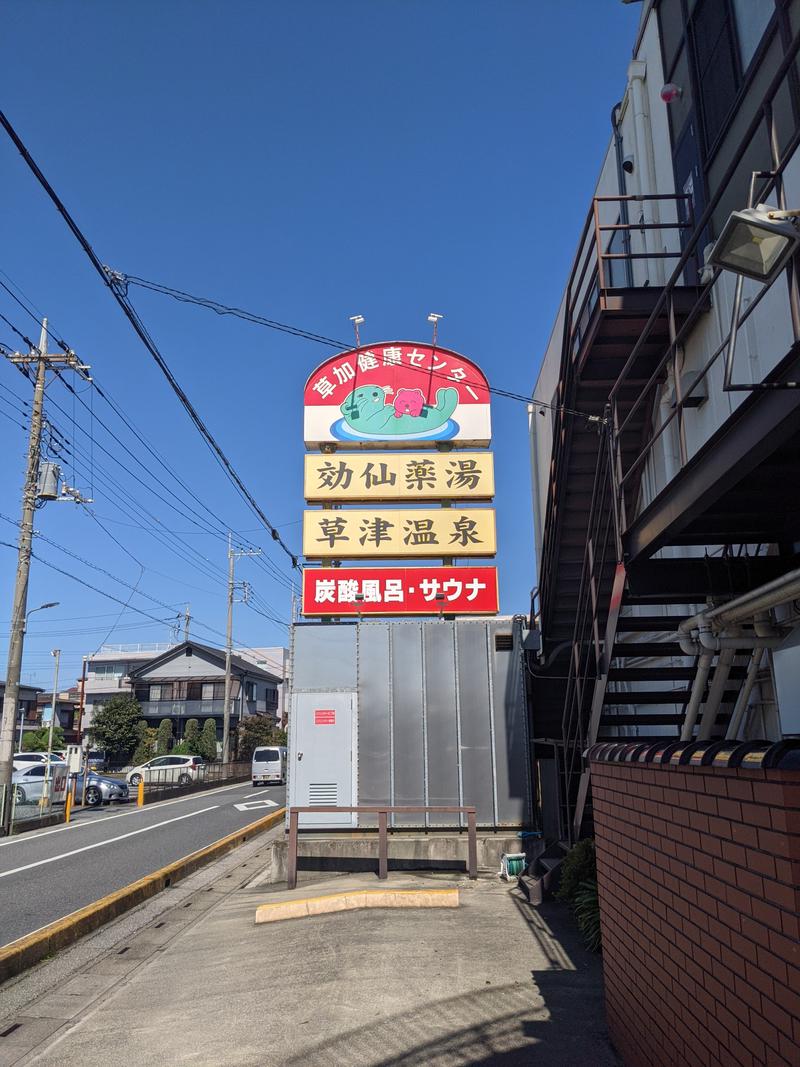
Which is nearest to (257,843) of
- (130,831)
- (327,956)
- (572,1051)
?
(130,831)

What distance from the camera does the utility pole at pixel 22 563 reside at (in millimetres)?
19484

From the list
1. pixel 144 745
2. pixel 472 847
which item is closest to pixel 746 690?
pixel 472 847

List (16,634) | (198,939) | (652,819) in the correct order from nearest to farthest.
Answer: (652,819)
(198,939)
(16,634)

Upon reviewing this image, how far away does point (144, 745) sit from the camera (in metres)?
52.0

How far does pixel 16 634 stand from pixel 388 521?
1102cm

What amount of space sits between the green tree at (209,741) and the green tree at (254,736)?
1.70 meters

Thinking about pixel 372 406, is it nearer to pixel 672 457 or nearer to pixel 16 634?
pixel 672 457

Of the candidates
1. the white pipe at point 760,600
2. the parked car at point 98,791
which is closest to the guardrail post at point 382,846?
the white pipe at point 760,600

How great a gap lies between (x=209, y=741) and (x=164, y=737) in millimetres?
3291

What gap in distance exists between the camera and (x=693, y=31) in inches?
364

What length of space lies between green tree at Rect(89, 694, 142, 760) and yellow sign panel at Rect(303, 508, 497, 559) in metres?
42.7

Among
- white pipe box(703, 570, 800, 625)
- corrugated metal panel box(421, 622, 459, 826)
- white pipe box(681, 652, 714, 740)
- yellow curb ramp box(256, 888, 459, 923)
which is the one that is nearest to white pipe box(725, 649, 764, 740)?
white pipe box(681, 652, 714, 740)

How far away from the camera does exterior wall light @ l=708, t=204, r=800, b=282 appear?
348 cm

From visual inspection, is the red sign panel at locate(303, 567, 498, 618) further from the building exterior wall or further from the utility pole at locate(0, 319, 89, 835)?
the utility pole at locate(0, 319, 89, 835)
